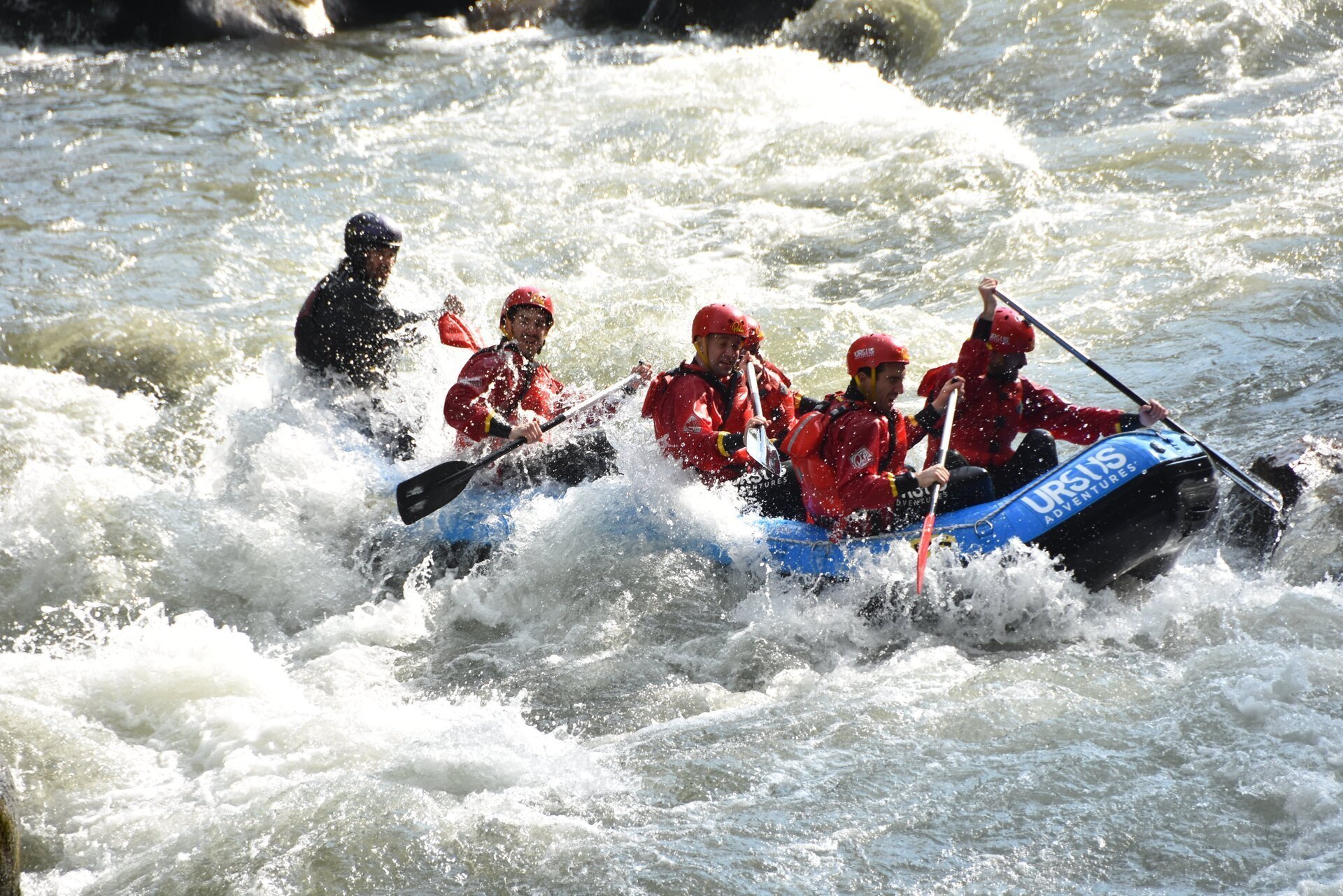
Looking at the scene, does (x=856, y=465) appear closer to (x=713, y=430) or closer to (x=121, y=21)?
(x=713, y=430)

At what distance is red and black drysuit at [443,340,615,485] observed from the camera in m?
6.78

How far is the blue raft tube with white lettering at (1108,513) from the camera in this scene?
5.41 m

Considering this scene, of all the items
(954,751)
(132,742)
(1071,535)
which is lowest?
(132,742)

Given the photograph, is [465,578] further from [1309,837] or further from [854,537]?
[1309,837]

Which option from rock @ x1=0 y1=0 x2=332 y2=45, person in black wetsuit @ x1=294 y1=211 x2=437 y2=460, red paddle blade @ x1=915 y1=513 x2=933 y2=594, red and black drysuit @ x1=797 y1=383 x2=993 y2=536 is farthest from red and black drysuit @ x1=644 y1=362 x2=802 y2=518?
rock @ x1=0 y1=0 x2=332 y2=45

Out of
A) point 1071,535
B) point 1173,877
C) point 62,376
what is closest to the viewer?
point 1173,877

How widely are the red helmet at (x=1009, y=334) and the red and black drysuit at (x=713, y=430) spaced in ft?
4.11

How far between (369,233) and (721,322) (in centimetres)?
256

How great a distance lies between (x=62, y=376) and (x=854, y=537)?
6.43 m

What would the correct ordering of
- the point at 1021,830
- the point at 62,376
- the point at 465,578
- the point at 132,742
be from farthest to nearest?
the point at 62,376 → the point at 465,578 → the point at 132,742 → the point at 1021,830

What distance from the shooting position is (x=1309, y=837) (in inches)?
158

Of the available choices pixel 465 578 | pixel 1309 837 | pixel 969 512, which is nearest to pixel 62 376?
pixel 465 578

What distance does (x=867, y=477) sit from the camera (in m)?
5.59

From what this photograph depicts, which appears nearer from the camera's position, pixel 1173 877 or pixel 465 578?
pixel 1173 877
